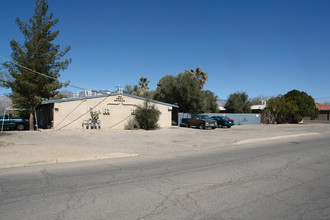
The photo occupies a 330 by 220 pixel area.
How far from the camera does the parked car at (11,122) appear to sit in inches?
807

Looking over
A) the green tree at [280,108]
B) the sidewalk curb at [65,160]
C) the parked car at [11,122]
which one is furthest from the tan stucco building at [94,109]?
the green tree at [280,108]

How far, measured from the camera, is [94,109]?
22.4m

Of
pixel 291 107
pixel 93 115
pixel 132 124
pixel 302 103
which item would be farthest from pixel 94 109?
pixel 302 103

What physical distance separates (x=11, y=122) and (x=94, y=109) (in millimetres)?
7526

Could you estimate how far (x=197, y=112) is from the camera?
108 feet

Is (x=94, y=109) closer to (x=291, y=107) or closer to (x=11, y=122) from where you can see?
(x=11, y=122)

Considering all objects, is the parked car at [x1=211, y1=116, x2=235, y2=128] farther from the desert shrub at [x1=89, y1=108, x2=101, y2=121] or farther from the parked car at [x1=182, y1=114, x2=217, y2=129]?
the desert shrub at [x1=89, y1=108, x2=101, y2=121]

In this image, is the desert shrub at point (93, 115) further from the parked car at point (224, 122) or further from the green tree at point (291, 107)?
the green tree at point (291, 107)

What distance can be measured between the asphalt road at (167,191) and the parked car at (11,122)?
16.4m

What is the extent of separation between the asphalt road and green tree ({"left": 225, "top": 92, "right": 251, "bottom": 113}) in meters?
38.5

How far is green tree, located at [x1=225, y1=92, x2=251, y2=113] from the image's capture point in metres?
45.4

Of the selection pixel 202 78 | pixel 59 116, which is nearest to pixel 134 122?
pixel 59 116

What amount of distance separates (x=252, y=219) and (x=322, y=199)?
2026mm

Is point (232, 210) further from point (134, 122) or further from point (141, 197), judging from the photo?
point (134, 122)
